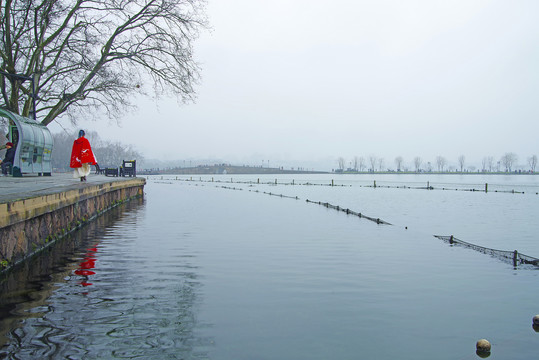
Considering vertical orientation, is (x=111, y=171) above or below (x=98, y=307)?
above

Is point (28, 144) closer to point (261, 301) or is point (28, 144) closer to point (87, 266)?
point (87, 266)

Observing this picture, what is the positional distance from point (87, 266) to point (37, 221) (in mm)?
1660

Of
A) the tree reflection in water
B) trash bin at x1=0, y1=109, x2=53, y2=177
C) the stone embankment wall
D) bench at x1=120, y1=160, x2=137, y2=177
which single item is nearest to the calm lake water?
the tree reflection in water

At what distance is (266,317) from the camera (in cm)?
673

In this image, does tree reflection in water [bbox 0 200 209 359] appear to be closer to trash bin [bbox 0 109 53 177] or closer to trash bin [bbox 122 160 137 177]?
trash bin [bbox 0 109 53 177]

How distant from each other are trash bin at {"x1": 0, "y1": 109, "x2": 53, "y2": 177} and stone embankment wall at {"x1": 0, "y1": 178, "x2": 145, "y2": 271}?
678 cm

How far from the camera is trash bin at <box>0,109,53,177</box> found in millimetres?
21334

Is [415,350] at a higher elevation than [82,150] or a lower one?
lower

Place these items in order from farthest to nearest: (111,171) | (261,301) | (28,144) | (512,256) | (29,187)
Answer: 1. (111,171)
2. (28,144)
3. (29,187)
4. (512,256)
5. (261,301)

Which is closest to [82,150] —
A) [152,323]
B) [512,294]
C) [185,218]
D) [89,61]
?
[185,218]

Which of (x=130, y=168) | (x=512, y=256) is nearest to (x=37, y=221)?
(x=512, y=256)

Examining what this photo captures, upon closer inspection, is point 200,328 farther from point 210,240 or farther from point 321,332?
point 210,240

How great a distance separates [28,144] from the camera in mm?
22641

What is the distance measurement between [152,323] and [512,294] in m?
6.31
